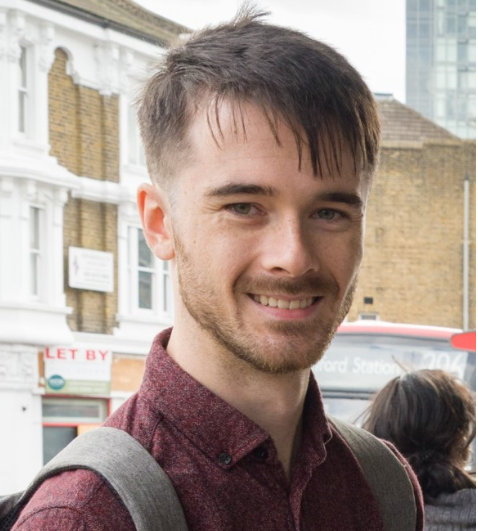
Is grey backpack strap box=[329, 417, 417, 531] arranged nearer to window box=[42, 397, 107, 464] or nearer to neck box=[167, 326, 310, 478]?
neck box=[167, 326, 310, 478]

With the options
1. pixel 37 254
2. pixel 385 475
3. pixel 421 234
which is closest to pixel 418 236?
pixel 421 234

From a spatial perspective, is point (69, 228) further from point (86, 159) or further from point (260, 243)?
point (260, 243)

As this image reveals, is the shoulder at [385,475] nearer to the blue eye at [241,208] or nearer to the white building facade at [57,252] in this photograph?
the blue eye at [241,208]

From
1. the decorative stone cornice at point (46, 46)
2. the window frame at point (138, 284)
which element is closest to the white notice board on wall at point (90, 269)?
the window frame at point (138, 284)

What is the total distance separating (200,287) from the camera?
711 mm

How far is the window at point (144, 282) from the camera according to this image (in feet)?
28.0

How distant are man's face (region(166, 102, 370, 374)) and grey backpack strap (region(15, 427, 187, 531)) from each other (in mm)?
99

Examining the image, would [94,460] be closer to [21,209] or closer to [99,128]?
[21,209]

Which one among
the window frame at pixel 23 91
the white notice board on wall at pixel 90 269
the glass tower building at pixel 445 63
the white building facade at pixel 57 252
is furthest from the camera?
the glass tower building at pixel 445 63

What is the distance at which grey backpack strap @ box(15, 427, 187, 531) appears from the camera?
611mm

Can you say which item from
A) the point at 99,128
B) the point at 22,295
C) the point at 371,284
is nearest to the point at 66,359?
the point at 22,295

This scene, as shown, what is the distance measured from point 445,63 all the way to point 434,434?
18.4m

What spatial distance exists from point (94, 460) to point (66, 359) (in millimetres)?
7715

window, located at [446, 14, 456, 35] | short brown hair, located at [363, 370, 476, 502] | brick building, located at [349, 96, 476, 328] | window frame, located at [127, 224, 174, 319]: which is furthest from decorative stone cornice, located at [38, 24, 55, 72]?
window, located at [446, 14, 456, 35]
